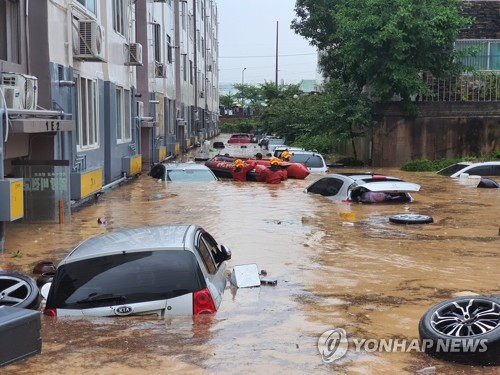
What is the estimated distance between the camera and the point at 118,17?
75.6ft

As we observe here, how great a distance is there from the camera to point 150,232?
7418 mm

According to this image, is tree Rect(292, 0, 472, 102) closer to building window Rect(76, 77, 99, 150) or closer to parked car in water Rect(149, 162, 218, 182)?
parked car in water Rect(149, 162, 218, 182)

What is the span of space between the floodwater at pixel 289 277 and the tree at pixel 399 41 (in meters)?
9.75

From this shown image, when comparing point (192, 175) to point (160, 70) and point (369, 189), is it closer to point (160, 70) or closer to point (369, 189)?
point (369, 189)

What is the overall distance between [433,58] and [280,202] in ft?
47.2

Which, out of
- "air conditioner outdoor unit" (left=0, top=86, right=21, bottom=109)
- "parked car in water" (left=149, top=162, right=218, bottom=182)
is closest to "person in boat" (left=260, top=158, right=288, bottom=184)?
"parked car in water" (left=149, top=162, right=218, bottom=182)

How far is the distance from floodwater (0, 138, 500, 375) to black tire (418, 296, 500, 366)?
3.6 inches

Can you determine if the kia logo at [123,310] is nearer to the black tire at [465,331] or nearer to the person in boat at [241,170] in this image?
the black tire at [465,331]

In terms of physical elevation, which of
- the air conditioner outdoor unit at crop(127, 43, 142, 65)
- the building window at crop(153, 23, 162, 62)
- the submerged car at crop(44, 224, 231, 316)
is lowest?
the submerged car at crop(44, 224, 231, 316)

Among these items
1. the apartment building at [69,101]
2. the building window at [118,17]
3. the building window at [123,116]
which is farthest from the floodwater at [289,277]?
the building window at [118,17]

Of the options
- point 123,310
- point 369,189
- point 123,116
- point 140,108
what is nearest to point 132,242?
point 123,310

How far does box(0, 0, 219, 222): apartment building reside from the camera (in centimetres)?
1227

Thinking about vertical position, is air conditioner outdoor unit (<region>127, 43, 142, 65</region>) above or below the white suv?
above

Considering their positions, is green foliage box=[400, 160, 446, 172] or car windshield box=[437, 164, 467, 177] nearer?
car windshield box=[437, 164, 467, 177]
